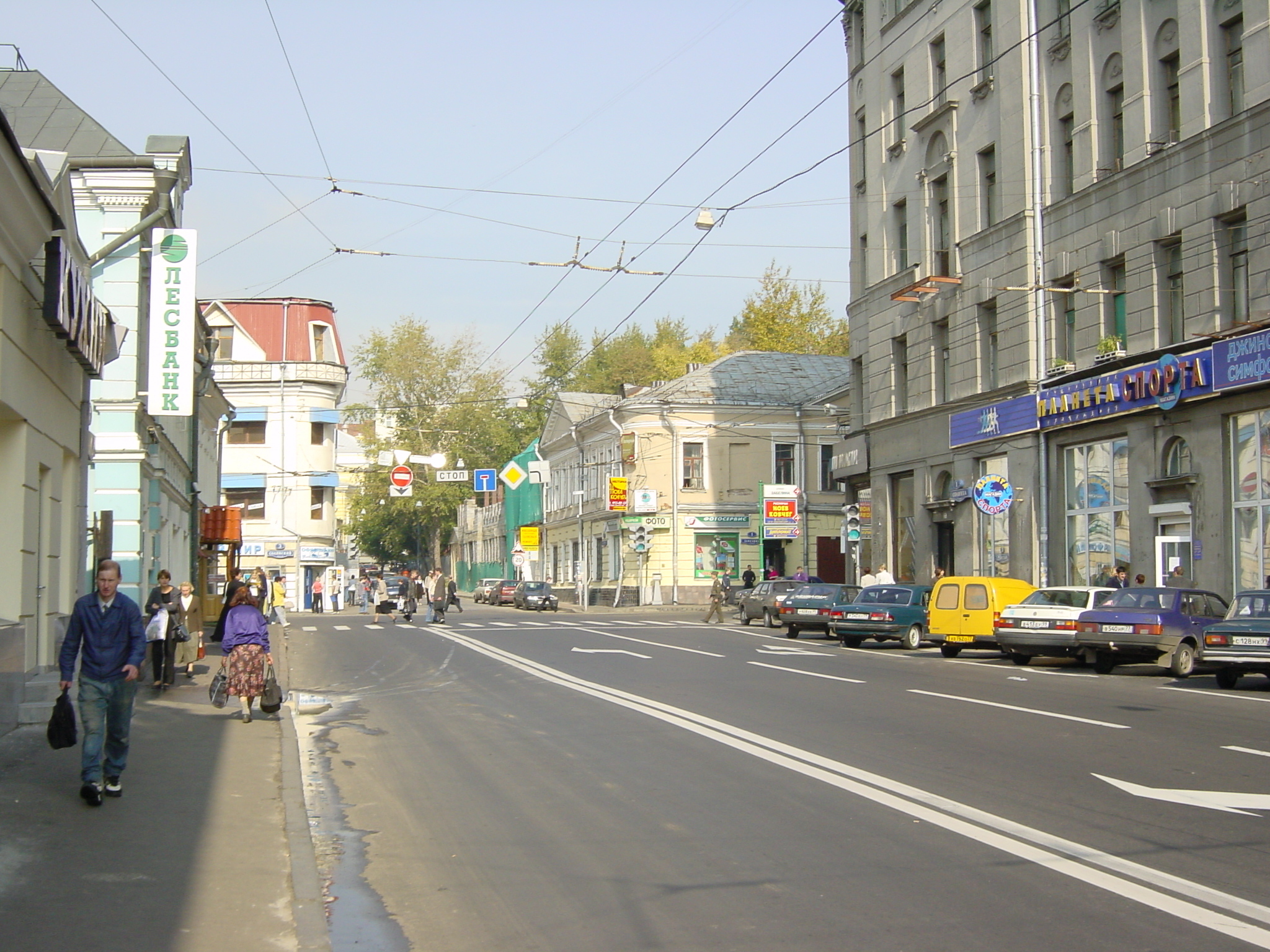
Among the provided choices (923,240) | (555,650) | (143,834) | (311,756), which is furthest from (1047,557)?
(143,834)

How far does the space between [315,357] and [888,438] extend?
112ft

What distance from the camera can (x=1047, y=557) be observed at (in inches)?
1212

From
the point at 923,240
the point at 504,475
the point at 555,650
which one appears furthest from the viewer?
the point at 504,475

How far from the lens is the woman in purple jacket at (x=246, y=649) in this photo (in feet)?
45.5

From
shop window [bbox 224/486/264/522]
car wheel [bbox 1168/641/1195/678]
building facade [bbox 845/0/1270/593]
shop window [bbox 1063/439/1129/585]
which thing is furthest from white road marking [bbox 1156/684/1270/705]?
shop window [bbox 224/486/264/522]

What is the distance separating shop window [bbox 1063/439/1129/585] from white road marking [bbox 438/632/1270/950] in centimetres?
1824

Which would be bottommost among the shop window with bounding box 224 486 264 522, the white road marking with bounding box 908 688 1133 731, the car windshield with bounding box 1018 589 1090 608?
the white road marking with bounding box 908 688 1133 731

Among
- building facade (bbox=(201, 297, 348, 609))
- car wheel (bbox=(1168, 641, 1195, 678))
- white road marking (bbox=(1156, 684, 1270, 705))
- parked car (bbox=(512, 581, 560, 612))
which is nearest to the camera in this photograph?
white road marking (bbox=(1156, 684, 1270, 705))

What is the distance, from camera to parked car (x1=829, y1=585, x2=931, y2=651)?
2828 centimetres

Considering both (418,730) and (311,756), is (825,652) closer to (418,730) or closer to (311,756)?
(418,730)

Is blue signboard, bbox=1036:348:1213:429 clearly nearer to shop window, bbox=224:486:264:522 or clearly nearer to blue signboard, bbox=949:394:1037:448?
blue signboard, bbox=949:394:1037:448

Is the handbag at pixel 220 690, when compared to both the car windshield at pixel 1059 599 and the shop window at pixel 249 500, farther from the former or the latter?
the shop window at pixel 249 500

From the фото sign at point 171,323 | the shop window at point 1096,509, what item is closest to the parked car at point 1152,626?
the shop window at point 1096,509

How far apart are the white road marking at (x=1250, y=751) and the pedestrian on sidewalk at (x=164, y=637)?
12743 millimetres
